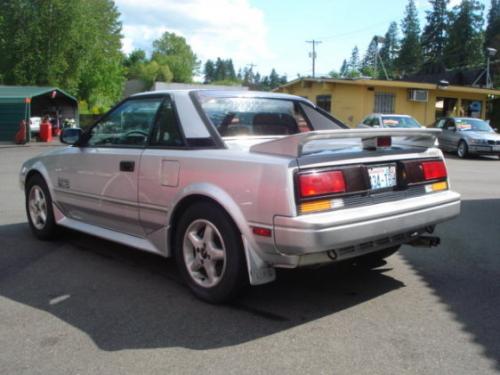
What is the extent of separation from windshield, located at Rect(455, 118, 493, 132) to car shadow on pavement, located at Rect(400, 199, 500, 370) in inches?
542

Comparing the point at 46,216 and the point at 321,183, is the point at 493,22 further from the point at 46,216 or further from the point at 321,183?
the point at 321,183

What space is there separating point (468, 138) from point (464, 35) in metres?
69.2

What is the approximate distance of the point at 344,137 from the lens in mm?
3660

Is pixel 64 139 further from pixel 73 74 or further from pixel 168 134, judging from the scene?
pixel 73 74

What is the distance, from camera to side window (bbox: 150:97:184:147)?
427cm

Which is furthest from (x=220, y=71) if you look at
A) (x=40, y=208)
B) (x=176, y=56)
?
(x=40, y=208)

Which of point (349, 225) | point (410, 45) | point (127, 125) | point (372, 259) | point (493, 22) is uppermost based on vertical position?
point (493, 22)

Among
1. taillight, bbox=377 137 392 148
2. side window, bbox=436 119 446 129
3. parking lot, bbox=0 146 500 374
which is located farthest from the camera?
side window, bbox=436 119 446 129

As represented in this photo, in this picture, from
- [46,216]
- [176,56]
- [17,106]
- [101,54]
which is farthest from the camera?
[176,56]

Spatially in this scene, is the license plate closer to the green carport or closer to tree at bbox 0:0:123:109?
the green carport

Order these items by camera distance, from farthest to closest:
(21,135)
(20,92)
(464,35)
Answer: (464,35), (20,92), (21,135)

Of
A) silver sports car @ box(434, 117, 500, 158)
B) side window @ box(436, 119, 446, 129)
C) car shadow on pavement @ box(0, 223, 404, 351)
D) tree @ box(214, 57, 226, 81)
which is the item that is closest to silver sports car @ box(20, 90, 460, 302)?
car shadow on pavement @ box(0, 223, 404, 351)

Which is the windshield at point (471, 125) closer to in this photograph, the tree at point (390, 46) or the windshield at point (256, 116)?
the windshield at point (256, 116)

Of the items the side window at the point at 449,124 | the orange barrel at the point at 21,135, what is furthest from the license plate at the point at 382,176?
the orange barrel at the point at 21,135
